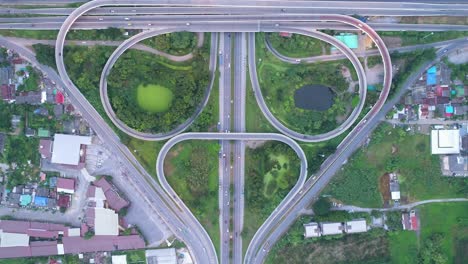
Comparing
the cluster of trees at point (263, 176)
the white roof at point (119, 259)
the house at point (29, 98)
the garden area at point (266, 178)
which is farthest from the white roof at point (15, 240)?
the cluster of trees at point (263, 176)

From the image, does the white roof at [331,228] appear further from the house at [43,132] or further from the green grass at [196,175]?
the house at [43,132]

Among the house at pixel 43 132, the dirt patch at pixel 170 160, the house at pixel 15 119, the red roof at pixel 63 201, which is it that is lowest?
the red roof at pixel 63 201

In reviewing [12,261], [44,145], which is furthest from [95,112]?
[12,261]

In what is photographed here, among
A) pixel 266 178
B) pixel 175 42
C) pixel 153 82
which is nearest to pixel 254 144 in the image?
pixel 266 178

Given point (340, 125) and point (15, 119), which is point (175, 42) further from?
point (340, 125)

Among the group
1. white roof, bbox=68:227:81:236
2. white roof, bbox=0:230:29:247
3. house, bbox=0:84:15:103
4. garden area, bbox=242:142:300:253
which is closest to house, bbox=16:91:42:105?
house, bbox=0:84:15:103

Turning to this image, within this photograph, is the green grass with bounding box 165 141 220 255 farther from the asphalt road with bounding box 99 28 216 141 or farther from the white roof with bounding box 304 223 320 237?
the white roof with bounding box 304 223 320 237
